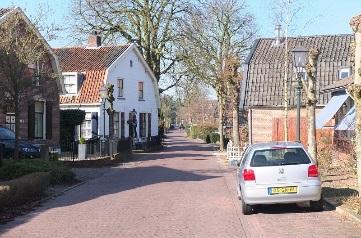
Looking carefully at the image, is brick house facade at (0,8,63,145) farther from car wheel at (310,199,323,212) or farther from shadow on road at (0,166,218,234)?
car wheel at (310,199,323,212)

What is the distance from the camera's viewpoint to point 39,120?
109 feet

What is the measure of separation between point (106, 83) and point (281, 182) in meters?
29.5

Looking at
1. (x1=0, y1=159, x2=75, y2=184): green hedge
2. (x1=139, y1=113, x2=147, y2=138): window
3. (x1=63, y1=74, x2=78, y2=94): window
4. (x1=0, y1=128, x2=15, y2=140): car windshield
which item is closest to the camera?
(x1=0, y1=159, x2=75, y2=184): green hedge

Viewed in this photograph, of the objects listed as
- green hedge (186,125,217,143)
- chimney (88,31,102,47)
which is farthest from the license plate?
green hedge (186,125,217,143)

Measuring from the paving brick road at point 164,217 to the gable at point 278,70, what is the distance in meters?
20.0

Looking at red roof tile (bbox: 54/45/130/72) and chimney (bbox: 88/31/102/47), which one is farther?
chimney (bbox: 88/31/102/47)

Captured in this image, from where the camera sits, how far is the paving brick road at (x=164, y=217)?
10.3 meters

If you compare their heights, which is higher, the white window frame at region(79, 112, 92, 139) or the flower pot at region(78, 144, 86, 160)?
the white window frame at region(79, 112, 92, 139)

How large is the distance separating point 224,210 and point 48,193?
5.59m

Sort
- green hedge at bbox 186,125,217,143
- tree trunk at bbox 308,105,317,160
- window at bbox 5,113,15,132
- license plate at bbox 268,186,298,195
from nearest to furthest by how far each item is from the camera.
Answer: license plate at bbox 268,186,298,195, tree trunk at bbox 308,105,317,160, window at bbox 5,113,15,132, green hedge at bbox 186,125,217,143

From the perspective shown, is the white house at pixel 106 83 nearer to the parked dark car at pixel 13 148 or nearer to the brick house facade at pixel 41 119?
the brick house facade at pixel 41 119

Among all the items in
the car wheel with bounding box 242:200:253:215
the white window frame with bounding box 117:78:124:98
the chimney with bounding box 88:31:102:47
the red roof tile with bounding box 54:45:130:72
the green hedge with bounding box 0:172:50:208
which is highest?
the chimney with bounding box 88:31:102:47

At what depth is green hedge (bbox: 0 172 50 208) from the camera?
12442 mm

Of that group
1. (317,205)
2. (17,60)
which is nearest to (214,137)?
(17,60)
